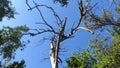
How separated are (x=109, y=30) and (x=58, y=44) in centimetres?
1598

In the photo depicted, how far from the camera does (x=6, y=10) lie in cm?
2609

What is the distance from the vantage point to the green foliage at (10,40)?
80.6 ft

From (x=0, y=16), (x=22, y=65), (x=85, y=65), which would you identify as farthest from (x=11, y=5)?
(x=85, y=65)

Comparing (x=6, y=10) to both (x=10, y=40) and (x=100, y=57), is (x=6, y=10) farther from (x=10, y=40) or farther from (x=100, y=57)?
(x=100, y=57)

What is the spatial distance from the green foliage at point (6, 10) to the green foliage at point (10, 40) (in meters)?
1.72

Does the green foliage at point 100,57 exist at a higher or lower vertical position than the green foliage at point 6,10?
lower

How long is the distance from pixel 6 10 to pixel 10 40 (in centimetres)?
290

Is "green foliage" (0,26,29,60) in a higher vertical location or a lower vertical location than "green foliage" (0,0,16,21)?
lower

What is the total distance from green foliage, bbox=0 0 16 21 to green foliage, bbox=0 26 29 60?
172cm

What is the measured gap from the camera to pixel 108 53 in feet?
88.0

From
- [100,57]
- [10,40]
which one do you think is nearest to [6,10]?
[10,40]

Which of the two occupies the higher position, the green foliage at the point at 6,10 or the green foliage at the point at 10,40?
the green foliage at the point at 6,10

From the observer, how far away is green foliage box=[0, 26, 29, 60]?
24.6 metres

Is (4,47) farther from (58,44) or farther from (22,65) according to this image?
(58,44)
